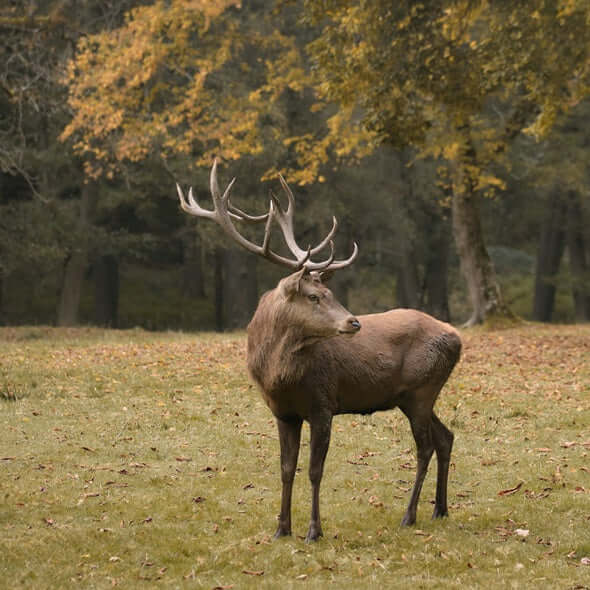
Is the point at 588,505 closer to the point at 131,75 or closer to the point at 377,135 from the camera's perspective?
the point at 377,135

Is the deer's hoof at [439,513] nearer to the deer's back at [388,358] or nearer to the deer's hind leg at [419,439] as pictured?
the deer's hind leg at [419,439]

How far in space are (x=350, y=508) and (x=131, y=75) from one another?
16.0 metres

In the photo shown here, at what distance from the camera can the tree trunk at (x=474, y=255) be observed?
2094 centimetres

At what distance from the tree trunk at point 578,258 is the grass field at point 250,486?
1567cm

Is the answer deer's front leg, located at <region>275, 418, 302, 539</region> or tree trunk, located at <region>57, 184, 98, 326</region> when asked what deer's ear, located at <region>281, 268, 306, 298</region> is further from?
tree trunk, located at <region>57, 184, 98, 326</region>

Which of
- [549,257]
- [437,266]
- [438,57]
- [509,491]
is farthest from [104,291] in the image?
[509,491]

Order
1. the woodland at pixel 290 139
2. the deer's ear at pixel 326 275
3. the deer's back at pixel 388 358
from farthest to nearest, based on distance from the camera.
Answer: the woodland at pixel 290 139 → the deer's back at pixel 388 358 → the deer's ear at pixel 326 275

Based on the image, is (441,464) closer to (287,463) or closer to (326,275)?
(287,463)

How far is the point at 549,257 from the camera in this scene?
3081 centimetres

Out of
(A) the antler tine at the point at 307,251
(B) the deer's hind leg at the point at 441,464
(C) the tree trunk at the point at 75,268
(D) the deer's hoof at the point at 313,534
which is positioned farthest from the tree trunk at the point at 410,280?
(D) the deer's hoof at the point at 313,534

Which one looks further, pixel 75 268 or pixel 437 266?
pixel 437 266

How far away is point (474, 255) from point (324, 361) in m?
14.9

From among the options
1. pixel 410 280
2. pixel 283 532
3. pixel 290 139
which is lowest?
pixel 283 532

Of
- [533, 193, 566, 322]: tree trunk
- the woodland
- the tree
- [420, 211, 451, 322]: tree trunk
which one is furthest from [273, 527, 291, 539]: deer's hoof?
[533, 193, 566, 322]: tree trunk
